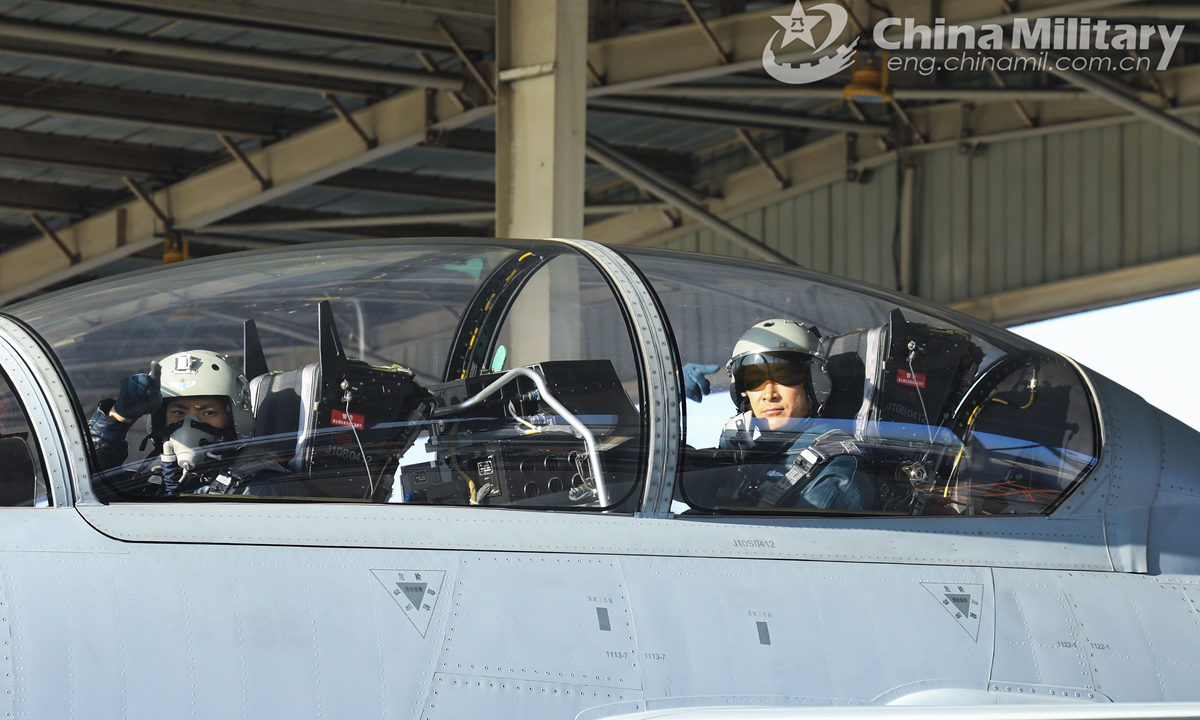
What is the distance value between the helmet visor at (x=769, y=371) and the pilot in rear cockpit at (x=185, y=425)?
1.50m

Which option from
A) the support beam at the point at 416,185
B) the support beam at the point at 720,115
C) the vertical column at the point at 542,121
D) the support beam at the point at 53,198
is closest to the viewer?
the vertical column at the point at 542,121

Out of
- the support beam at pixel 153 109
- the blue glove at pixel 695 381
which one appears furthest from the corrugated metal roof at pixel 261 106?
the blue glove at pixel 695 381

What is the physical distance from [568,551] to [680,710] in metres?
0.54

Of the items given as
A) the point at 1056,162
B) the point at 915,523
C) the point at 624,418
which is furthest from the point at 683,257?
the point at 1056,162

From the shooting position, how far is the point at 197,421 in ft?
11.4

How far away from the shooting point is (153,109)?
599 inches

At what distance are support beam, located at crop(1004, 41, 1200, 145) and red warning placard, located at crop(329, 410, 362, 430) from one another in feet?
34.9

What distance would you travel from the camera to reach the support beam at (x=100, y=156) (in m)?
16.1

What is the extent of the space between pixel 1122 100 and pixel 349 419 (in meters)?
12.2

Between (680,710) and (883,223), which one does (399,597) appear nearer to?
(680,710)

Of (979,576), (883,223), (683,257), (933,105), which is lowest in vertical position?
(979,576)

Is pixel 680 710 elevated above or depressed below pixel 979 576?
below

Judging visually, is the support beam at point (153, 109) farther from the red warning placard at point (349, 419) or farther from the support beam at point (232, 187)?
the red warning placard at point (349, 419)

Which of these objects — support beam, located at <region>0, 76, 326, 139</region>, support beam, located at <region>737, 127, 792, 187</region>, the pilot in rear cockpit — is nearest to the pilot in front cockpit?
the pilot in rear cockpit
